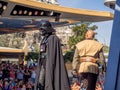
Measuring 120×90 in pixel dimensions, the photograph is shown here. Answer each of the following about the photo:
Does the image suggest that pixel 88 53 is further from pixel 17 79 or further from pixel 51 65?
pixel 17 79

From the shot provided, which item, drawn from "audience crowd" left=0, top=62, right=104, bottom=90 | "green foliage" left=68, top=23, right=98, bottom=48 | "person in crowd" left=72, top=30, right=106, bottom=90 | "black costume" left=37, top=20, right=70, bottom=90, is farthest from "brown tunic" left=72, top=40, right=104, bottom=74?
"green foliage" left=68, top=23, right=98, bottom=48

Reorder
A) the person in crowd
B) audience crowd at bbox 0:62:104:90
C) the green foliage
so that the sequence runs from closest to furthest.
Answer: the person in crowd < audience crowd at bbox 0:62:104:90 < the green foliage

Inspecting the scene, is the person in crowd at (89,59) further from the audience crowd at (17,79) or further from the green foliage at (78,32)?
the green foliage at (78,32)

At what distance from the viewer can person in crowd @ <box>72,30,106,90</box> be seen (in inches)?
242

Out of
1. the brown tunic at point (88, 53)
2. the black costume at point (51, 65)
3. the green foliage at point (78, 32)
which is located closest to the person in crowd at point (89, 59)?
the brown tunic at point (88, 53)

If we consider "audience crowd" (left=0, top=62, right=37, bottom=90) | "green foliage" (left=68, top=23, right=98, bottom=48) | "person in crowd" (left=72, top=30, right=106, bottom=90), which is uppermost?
"person in crowd" (left=72, top=30, right=106, bottom=90)

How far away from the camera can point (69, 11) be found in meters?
19.0

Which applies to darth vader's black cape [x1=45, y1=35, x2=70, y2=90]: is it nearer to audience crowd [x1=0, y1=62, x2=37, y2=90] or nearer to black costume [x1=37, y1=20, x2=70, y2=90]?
black costume [x1=37, y1=20, x2=70, y2=90]

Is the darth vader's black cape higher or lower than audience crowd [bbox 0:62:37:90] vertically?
higher

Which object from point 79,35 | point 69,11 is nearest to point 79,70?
point 69,11

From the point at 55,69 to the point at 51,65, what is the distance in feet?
0.26

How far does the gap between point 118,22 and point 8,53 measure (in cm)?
4254

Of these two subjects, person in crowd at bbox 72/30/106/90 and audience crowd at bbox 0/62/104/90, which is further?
audience crowd at bbox 0/62/104/90

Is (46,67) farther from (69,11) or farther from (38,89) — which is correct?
(69,11)
